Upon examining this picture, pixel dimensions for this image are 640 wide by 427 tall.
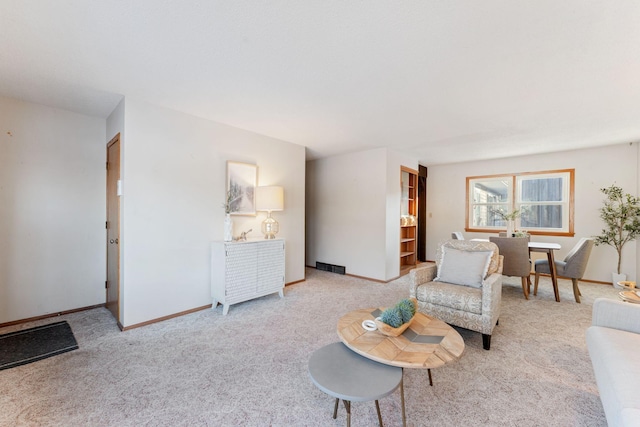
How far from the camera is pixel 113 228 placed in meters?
3.07

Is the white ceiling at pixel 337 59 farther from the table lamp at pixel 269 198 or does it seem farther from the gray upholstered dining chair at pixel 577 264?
the gray upholstered dining chair at pixel 577 264

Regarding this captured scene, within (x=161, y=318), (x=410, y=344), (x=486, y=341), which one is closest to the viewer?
(x=410, y=344)

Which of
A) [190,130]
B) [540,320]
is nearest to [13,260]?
[190,130]

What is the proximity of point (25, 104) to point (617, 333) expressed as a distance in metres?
5.45

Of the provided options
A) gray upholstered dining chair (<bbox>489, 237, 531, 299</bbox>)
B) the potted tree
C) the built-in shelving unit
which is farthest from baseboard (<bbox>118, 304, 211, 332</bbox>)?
the potted tree

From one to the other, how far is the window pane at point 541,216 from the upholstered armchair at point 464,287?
3.29 meters

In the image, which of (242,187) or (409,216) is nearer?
(242,187)

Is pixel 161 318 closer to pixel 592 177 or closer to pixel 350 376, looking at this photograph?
pixel 350 376

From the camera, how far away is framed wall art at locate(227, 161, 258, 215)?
350cm

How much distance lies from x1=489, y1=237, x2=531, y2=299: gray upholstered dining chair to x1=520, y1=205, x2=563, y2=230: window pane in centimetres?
211

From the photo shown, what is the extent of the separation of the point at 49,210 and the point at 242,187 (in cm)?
211

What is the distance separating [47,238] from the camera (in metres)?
2.99

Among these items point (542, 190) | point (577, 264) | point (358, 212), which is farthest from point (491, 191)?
point (358, 212)

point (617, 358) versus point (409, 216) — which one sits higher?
point (409, 216)
